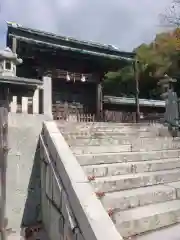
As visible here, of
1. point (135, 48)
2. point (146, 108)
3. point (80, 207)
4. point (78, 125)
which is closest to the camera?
point (80, 207)

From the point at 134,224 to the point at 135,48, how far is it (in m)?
29.1

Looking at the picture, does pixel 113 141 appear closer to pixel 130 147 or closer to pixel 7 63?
pixel 130 147

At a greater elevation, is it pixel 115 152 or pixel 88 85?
pixel 88 85

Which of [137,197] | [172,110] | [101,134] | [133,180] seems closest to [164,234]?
[137,197]

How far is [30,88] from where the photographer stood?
4578mm

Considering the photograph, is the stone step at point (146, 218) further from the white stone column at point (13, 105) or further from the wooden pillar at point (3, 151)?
the white stone column at point (13, 105)

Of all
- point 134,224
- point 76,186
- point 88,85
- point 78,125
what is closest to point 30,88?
point 78,125

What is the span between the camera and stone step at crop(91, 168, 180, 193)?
3729mm

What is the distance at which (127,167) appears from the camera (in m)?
4.34

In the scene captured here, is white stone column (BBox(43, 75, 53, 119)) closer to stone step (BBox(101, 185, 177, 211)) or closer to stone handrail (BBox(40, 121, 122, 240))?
stone handrail (BBox(40, 121, 122, 240))

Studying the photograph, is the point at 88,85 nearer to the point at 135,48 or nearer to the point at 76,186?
the point at 76,186

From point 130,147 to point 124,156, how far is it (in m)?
0.59

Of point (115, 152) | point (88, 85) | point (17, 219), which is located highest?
point (88, 85)

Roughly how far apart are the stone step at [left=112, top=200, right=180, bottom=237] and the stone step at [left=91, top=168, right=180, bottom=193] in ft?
1.49
